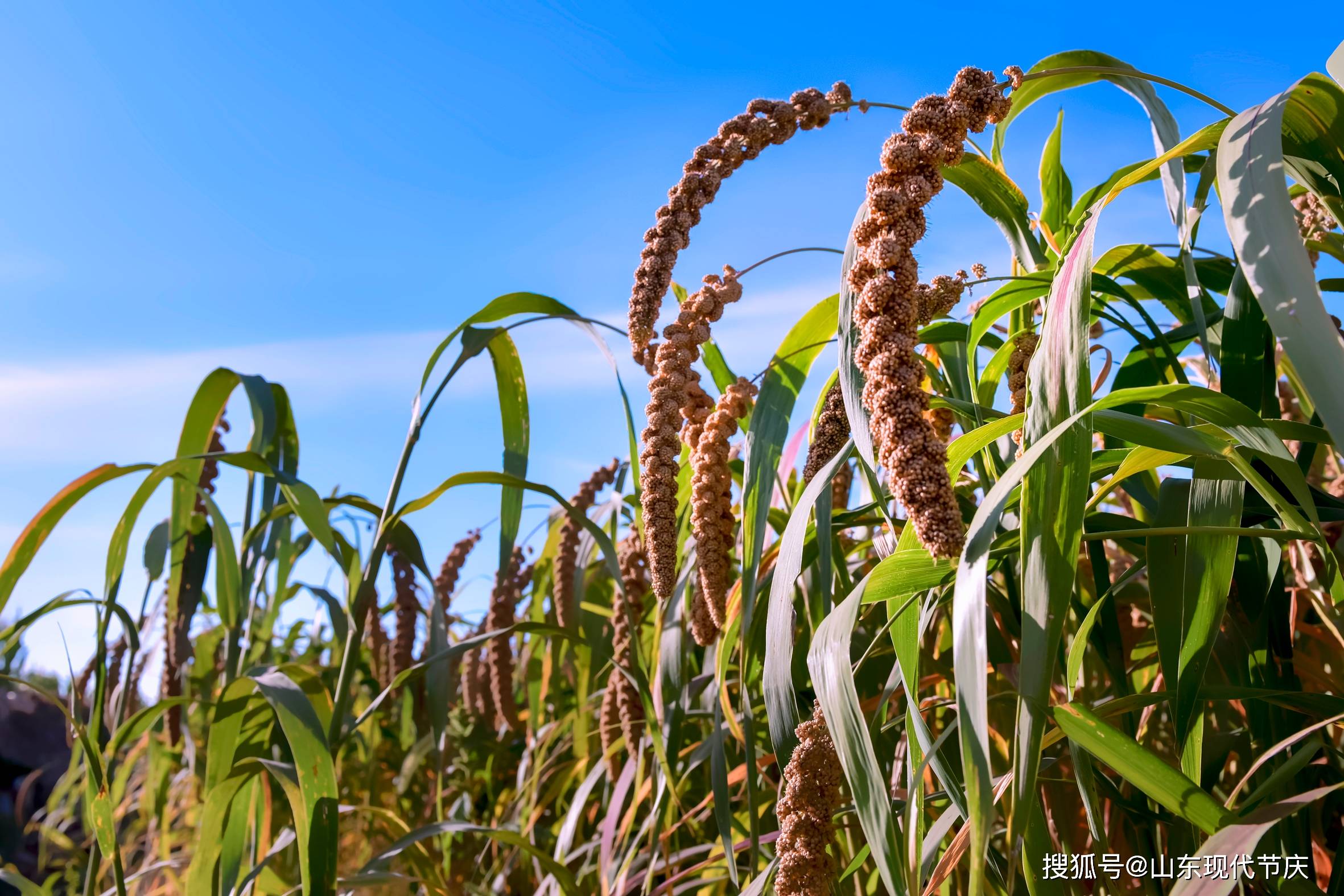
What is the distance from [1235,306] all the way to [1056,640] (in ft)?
1.34

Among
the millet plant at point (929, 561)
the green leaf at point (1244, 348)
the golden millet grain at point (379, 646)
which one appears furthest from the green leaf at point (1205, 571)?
the golden millet grain at point (379, 646)

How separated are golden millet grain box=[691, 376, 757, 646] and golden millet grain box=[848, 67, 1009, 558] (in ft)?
0.58

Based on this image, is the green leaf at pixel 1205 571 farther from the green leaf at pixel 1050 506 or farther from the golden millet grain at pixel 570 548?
the golden millet grain at pixel 570 548

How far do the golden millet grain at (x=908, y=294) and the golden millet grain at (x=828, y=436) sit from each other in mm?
146

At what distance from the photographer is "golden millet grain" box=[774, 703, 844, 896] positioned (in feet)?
1.61

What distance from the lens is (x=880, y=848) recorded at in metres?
0.45

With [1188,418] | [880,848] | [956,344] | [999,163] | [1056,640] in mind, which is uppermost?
[999,163]

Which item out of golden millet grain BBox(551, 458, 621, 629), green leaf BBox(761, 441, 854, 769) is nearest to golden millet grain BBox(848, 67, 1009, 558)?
green leaf BBox(761, 441, 854, 769)

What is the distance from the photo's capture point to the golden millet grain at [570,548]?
118 cm

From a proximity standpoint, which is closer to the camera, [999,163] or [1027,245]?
[1027,245]

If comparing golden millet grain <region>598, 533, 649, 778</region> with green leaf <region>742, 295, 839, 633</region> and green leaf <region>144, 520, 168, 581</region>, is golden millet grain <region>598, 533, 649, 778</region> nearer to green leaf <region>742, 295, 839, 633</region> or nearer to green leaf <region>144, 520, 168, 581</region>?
green leaf <region>742, 295, 839, 633</region>

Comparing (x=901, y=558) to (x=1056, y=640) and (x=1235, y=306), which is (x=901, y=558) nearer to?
(x=1056, y=640)

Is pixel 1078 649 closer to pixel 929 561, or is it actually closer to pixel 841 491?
Result: pixel 929 561

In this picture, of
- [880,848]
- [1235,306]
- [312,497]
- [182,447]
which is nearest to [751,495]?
[880,848]
